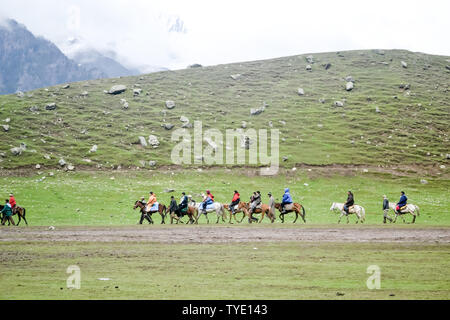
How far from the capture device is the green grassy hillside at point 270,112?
10019 centimetres

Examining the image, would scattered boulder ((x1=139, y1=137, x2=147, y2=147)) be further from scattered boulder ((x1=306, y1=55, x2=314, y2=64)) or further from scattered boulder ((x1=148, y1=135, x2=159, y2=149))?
scattered boulder ((x1=306, y1=55, x2=314, y2=64))

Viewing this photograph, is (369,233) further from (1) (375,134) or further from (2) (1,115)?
(2) (1,115)

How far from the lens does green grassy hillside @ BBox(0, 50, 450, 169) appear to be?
100 metres

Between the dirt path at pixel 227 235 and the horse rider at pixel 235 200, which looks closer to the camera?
the dirt path at pixel 227 235

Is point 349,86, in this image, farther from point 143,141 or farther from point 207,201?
point 207,201

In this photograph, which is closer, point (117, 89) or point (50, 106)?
point (50, 106)

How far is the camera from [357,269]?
19141mm

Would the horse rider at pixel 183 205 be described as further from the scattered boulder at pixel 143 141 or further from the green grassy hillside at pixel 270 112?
the scattered boulder at pixel 143 141

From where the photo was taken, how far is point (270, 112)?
13338 centimetres

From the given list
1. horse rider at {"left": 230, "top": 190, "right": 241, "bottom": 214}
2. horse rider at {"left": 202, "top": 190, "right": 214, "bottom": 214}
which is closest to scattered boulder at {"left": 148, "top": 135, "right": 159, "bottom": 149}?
horse rider at {"left": 202, "top": 190, "right": 214, "bottom": 214}

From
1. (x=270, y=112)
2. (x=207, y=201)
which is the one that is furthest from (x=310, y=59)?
(x=207, y=201)

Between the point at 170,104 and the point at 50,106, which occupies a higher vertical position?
the point at 170,104

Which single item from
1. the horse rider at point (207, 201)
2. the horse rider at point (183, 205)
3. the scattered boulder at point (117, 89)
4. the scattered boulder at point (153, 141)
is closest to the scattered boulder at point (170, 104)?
the scattered boulder at point (117, 89)

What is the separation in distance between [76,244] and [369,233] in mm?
22170
